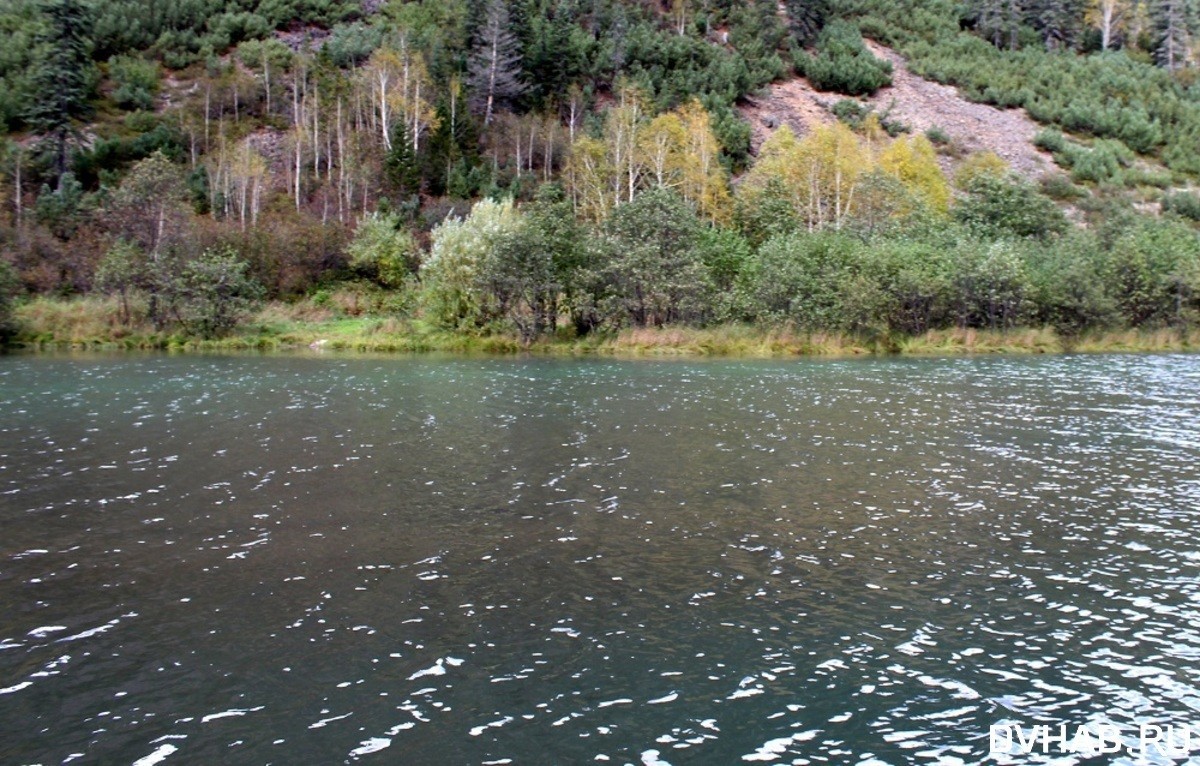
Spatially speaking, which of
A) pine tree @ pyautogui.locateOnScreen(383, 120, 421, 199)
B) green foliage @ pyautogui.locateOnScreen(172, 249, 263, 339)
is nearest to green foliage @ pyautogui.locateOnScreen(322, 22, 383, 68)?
pine tree @ pyautogui.locateOnScreen(383, 120, 421, 199)

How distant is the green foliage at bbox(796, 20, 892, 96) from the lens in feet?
340

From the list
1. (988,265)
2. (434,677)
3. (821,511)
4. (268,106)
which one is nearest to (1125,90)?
(988,265)

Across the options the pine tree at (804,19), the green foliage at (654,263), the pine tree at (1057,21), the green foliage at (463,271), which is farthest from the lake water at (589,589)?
the pine tree at (1057,21)

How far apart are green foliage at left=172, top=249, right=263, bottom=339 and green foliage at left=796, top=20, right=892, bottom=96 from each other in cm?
7396

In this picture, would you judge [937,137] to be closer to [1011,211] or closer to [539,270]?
[1011,211]

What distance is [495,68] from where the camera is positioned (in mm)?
92875

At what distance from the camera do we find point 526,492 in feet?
58.6

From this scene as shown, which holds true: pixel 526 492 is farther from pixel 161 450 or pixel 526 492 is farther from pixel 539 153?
pixel 539 153

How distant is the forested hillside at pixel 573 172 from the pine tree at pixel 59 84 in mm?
288

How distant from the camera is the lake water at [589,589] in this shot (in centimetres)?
837

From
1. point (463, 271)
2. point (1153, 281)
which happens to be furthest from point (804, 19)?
point (463, 271)

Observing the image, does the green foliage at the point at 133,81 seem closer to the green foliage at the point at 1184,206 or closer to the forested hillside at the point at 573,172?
the forested hillside at the point at 573,172

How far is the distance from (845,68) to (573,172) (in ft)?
150

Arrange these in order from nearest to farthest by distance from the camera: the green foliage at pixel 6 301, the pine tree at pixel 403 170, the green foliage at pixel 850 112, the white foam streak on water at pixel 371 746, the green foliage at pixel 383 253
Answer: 1. the white foam streak on water at pixel 371 746
2. the green foliage at pixel 6 301
3. the green foliage at pixel 383 253
4. the pine tree at pixel 403 170
5. the green foliage at pixel 850 112
